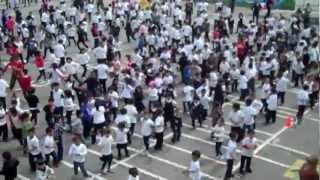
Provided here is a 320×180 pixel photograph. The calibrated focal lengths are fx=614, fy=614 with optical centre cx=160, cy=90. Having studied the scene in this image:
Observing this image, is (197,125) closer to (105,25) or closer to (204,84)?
(204,84)

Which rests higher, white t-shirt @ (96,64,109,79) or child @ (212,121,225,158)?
white t-shirt @ (96,64,109,79)

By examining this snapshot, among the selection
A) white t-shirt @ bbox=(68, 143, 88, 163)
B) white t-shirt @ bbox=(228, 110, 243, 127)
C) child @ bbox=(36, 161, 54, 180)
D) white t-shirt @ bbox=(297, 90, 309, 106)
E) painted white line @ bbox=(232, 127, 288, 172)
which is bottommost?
painted white line @ bbox=(232, 127, 288, 172)

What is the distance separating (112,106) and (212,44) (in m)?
8.44

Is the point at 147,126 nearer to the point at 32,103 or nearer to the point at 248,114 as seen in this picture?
the point at 248,114

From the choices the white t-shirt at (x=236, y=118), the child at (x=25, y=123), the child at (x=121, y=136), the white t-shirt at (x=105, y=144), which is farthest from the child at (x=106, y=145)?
the white t-shirt at (x=236, y=118)

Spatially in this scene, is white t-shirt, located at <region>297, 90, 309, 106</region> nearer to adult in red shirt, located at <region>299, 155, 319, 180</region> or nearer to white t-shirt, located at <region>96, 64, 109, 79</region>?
white t-shirt, located at <region>96, 64, 109, 79</region>

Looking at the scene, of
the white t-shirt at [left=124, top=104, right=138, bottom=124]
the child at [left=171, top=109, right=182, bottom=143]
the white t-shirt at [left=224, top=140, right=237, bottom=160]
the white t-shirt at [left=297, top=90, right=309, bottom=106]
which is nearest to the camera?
the white t-shirt at [left=224, top=140, right=237, bottom=160]

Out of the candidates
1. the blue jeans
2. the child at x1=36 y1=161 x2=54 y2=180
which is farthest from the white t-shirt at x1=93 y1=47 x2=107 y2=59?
the child at x1=36 y1=161 x2=54 y2=180

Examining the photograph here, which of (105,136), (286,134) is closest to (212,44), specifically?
(286,134)

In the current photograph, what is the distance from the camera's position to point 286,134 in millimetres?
18922

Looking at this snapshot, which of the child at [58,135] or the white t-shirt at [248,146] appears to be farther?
the child at [58,135]

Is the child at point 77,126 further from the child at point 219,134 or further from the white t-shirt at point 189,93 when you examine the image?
the child at point 219,134

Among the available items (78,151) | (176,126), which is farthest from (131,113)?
(78,151)

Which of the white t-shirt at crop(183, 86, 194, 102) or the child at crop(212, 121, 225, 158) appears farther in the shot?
the white t-shirt at crop(183, 86, 194, 102)
